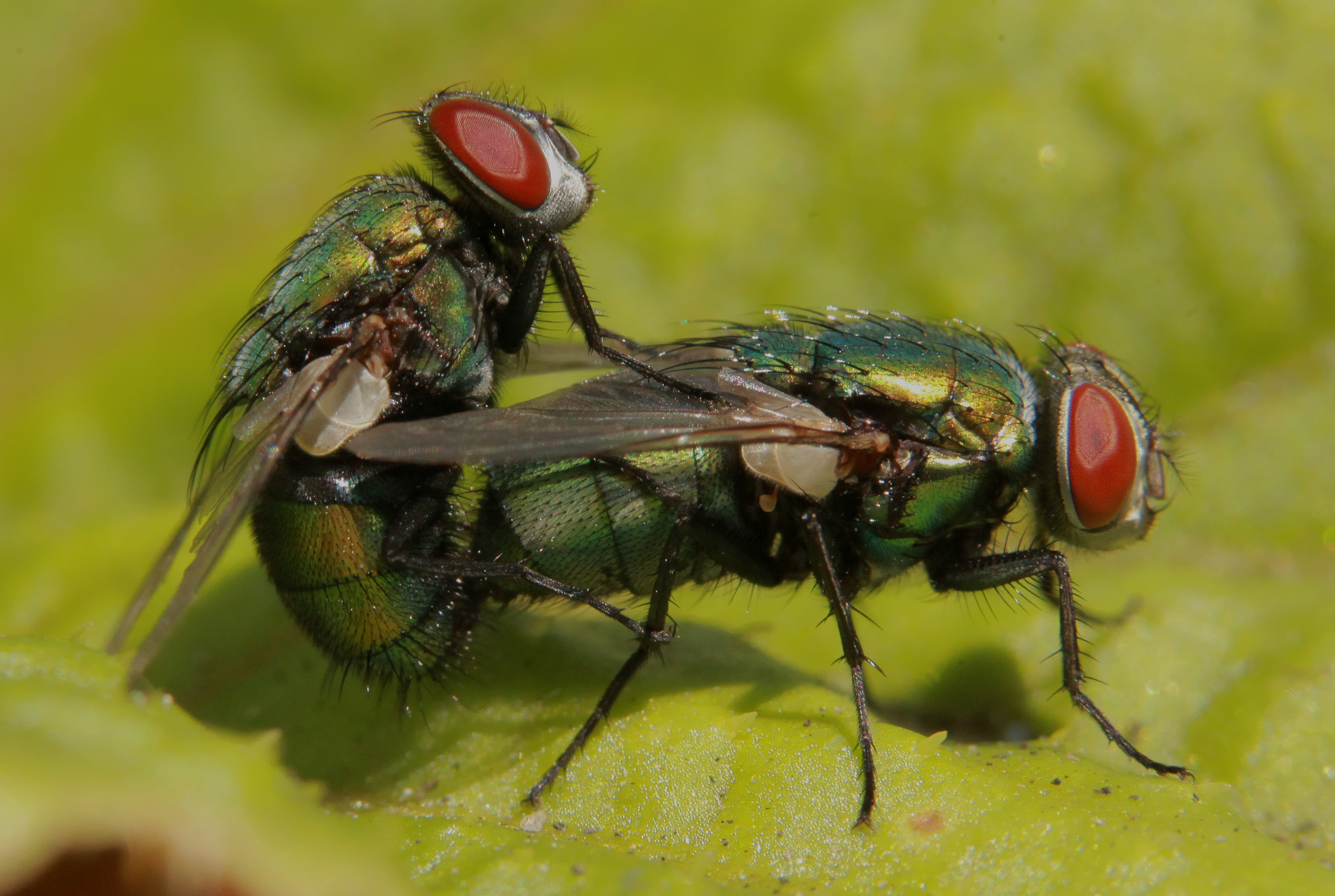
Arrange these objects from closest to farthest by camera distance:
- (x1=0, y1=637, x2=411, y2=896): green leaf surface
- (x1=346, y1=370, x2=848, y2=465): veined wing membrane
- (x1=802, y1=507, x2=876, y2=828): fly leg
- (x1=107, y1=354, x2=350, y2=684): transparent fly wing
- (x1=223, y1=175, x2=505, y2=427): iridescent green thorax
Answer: (x1=0, y1=637, x2=411, y2=896): green leaf surface → (x1=107, y1=354, x2=350, y2=684): transparent fly wing → (x1=346, y1=370, x2=848, y2=465): veined wing membrane → (x1=223, y1=175, x2=505, y2=427): iridescent green thorax → (x1=802, y1=507, x2=876, y2=828): fly leg

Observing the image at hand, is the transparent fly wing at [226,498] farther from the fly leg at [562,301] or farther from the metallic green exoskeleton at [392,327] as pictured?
the fly leg at [562,301]

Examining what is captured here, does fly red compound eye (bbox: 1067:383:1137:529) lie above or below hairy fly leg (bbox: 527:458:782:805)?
above

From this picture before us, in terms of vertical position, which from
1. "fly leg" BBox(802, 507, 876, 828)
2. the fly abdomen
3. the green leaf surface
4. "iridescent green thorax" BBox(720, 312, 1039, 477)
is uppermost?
"iridescent green thorax" BBox(720, 312, 1039, 477)

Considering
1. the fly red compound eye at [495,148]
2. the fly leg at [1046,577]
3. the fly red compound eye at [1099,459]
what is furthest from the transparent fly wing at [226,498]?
the fly red compound eye at [1099,459]

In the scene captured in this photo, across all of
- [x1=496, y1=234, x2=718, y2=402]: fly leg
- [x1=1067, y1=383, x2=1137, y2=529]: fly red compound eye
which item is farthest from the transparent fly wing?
[x1=1067, y1=383, x2=1137, y2=529]: fly red compound eye

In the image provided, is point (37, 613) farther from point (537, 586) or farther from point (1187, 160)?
point (1187, 160)

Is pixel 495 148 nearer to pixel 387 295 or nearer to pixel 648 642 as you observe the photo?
pixel 387 295

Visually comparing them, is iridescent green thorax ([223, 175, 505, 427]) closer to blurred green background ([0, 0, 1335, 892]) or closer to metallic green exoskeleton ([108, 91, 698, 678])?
metallic green exoskeleton ([108, 91, 698, 678])
